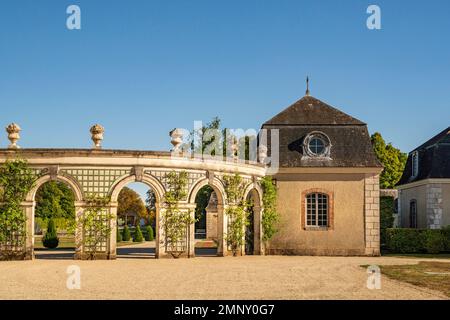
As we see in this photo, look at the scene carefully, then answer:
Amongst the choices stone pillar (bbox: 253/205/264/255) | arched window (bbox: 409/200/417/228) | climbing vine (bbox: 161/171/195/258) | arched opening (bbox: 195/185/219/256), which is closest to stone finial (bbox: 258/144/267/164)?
stone pillar (bbox: 253/205/264/255)

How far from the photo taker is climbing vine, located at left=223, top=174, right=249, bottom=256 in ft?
92.9

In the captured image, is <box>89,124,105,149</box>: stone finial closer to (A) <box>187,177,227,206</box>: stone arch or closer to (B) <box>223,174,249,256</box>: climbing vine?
(A) <box>187,177,227,206</box>: stone arch

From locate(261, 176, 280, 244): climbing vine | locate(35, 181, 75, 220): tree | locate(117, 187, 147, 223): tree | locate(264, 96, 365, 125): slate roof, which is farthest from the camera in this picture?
locate(117, 187, 147, 223): tree

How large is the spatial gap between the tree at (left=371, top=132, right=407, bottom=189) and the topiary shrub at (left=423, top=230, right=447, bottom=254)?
24748mm

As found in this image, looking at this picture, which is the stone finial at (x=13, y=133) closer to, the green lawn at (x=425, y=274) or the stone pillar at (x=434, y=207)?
the green lawn at (x=425, y=274)

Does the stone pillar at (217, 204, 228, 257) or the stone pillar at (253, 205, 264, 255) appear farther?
the stone pillar at (253, 205, 264, 255)

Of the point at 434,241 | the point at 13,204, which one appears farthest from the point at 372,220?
the point at 13,204

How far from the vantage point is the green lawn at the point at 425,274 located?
17531 millimetres

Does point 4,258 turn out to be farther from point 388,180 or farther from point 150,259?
point 388,180

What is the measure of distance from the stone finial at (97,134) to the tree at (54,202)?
1802 inches

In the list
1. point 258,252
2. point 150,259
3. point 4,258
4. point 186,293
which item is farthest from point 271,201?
point 186,293

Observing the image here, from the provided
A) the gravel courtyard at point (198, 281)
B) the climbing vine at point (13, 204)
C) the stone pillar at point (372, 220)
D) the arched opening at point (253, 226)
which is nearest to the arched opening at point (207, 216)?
the arched opening at point (253, 226)

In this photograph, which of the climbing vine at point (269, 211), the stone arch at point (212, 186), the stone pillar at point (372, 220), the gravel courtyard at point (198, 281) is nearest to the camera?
the gravel courtyard at point (198, 281)

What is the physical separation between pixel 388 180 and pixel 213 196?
16779 mm
